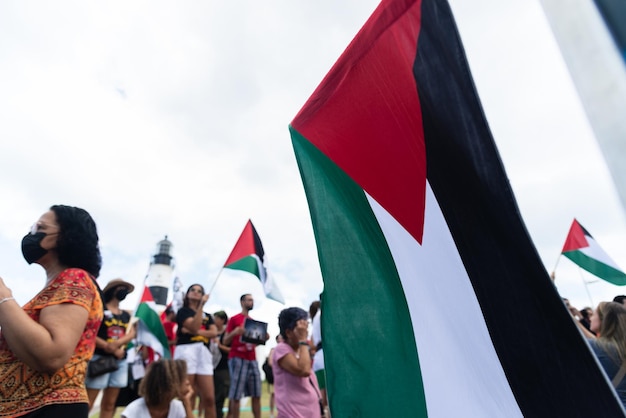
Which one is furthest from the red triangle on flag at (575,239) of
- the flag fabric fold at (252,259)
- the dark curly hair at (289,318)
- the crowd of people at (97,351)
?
the dark curly hair at (289,318)


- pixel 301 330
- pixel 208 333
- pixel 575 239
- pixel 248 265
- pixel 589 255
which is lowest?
pixel 301 330

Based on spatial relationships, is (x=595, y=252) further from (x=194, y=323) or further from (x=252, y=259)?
(x=194, y=323)

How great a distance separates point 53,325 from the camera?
1.61 meters

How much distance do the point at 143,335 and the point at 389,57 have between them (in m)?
5.84

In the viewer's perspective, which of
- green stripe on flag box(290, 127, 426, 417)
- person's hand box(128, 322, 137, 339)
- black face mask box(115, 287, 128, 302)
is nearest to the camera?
green stripe on flag box(290, 127, 426, 417)

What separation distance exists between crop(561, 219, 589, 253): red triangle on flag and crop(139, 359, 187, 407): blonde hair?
653 centimetres

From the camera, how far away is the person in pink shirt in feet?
11.6

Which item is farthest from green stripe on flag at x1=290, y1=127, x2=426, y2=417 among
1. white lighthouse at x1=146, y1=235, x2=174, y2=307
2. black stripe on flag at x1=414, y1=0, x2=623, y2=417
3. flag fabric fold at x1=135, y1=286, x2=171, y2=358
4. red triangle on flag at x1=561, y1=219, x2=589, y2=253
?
white lighthouse at x1=146, y1=235, x2=174, y2=307

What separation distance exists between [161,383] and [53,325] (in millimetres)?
1665

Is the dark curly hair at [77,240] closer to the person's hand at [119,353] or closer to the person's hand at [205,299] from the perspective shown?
the person's hand at [119,353]

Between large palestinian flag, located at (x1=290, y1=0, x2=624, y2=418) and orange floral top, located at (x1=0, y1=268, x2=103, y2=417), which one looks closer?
large palestinian flag, located at (x1=290, y1=0, x2=624, y2=418)

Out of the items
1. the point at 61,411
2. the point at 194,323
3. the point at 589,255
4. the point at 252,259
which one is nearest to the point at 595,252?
the point at 589,255

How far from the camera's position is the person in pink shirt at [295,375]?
11.6ft

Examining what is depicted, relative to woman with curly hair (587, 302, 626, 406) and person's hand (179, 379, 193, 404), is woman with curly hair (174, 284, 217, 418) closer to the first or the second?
person's hand (179, 379, 193, 404)
